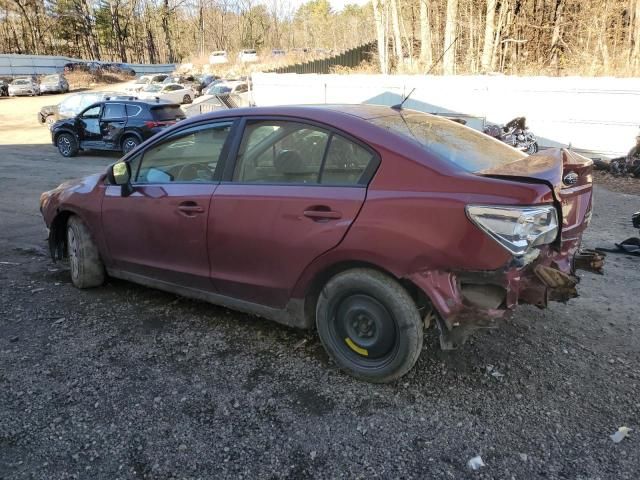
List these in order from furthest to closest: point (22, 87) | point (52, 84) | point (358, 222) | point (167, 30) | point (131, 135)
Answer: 1. point (167, 30)
2. point (52, 84)
3. point (22, 87)
4. point (131, 135)
5. point (358, 222)

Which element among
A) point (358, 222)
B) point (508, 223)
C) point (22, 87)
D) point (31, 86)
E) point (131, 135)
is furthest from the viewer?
point (31, 86)

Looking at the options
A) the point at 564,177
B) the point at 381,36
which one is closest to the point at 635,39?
the point at 381,36

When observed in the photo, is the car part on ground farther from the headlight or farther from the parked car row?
the parked car row

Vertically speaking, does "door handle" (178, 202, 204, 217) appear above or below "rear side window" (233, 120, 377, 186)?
below

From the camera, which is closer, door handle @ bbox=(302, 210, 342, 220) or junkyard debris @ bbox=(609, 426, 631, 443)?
junkyard debris @ bbox=(609, 426, 631, 443)

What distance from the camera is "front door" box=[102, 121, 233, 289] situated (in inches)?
143

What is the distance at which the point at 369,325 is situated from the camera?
3074mm

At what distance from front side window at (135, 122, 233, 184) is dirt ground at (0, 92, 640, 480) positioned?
1.09 meters

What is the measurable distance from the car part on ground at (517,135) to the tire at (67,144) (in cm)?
1202

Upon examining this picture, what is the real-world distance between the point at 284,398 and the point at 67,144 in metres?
15.4

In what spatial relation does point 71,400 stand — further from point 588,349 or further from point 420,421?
point 588,349

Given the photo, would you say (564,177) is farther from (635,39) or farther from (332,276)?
(635,39)

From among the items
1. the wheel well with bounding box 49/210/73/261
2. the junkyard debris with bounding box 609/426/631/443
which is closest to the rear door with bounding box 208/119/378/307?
the junkyard debris with bounding box 609/426/631/443

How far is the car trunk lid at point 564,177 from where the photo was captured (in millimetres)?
2816
